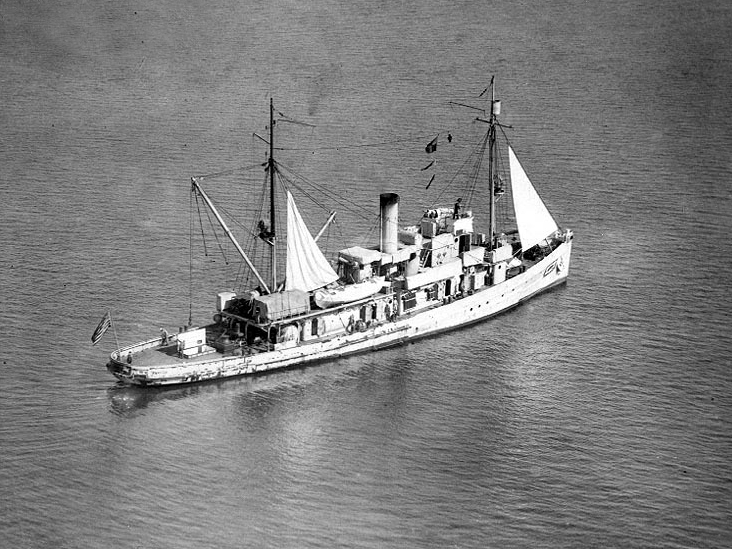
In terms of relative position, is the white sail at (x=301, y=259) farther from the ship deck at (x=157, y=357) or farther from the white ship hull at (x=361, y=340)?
the ship deck at (x=157, y=357)

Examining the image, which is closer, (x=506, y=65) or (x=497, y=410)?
(x=497, y=410)

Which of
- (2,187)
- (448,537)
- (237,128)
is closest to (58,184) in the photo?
(2,187)

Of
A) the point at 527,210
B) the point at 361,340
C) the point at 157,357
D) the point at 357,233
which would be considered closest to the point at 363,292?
the point at 361,340

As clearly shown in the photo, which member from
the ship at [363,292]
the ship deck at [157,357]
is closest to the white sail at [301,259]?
the ship at [363,292]

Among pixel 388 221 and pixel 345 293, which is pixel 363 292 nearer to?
pixel 345 293

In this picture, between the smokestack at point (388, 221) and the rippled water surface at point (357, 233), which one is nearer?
the rippled water surface at point (357, 233)

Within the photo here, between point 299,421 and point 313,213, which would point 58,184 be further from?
point 299,421
